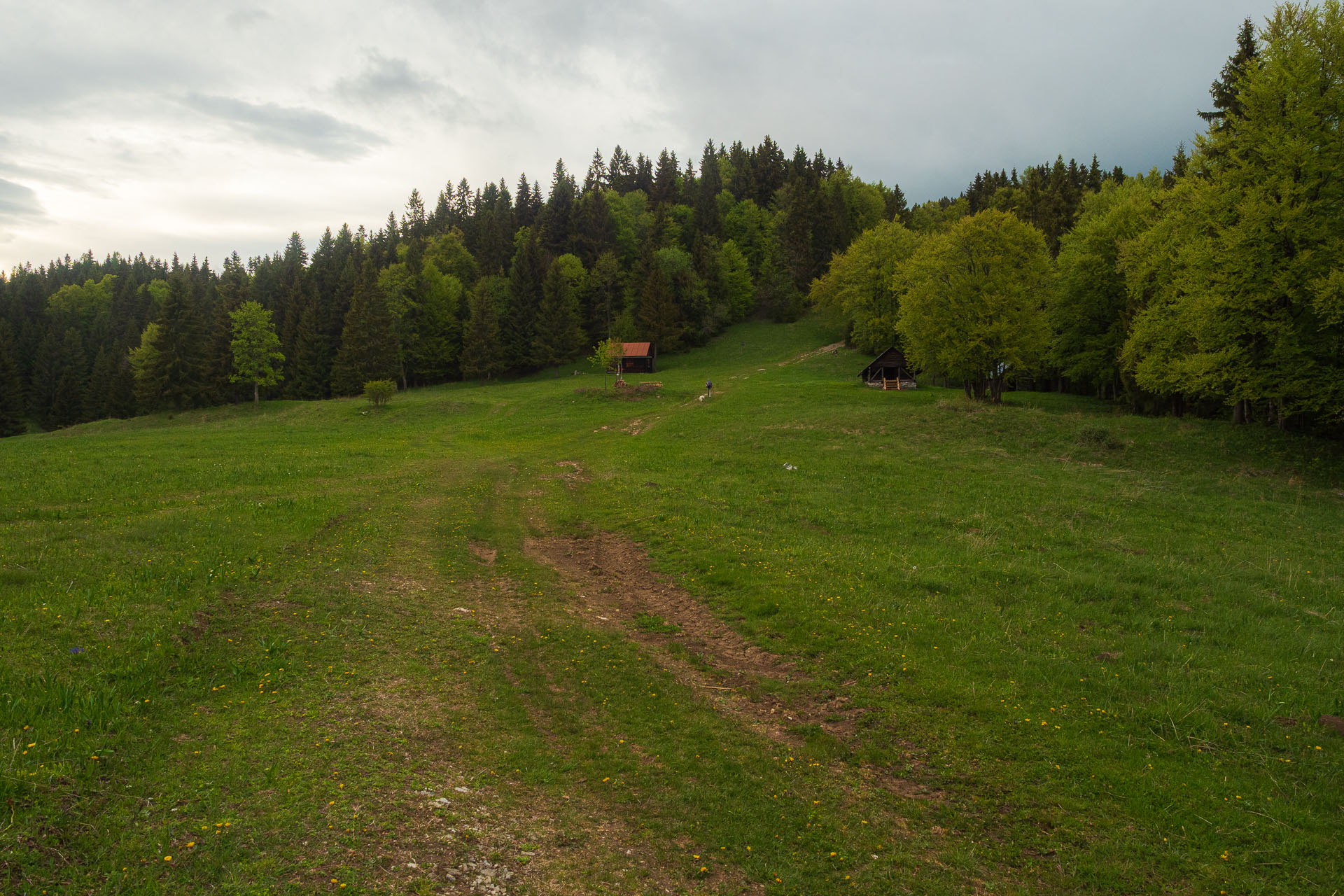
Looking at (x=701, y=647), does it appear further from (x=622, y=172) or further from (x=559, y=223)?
(x=622, y=172)

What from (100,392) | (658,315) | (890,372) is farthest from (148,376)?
(890,372)

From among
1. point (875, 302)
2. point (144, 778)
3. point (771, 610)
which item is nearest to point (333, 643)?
point (144, 778)

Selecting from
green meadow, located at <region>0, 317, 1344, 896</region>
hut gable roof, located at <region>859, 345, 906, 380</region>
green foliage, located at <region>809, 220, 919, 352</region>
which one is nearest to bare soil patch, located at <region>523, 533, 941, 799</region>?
green meadow, located at <region>0, 317, 1344, 896</region>

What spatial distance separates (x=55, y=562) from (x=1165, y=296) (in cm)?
4958

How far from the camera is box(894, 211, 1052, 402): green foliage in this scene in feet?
152

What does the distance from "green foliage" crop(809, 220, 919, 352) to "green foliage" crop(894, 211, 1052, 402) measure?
20375 millimetres

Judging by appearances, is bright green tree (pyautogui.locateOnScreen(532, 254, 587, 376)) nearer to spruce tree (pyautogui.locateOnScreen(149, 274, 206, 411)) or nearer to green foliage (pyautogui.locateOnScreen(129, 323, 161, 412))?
spruce tree (pyautogui.locateOnScreen(149, 274, 206, 411))

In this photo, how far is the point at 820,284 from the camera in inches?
3561

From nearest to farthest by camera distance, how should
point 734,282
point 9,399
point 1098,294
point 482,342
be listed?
point 1098,294, point 482,342, point 9,399, point 734,282

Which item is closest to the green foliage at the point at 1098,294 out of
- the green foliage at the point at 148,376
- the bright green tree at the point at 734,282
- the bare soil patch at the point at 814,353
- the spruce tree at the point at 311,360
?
the bare soil patch at the point at 814,353

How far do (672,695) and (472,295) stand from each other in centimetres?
8744

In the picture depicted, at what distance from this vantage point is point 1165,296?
123 feet

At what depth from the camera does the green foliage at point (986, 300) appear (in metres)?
46.4

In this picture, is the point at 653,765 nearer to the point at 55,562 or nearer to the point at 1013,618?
the point at 1013,618
